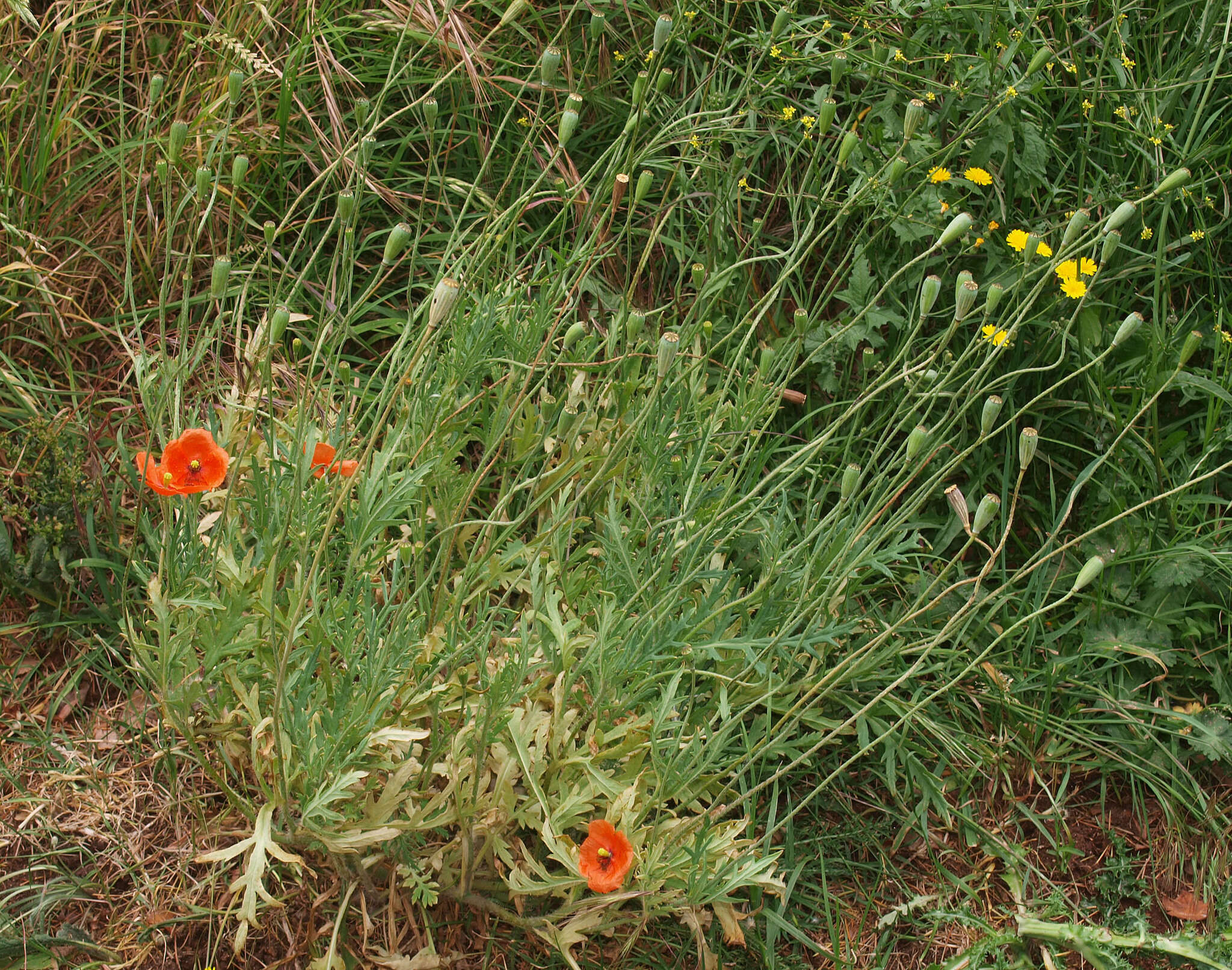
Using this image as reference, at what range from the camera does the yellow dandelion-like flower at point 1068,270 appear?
2.44 m

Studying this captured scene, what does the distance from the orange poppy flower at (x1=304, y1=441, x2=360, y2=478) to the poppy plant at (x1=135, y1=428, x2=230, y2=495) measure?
147 mm

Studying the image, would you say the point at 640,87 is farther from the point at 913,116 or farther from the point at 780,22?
the point at 913,116

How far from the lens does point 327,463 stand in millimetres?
1988

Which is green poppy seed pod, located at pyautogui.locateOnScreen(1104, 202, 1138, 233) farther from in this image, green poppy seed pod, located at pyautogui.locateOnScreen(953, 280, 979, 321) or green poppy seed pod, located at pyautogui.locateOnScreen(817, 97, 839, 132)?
green poppy seed pod, located at pyautogui.locateOnScreen(817, 97, 839, 132)

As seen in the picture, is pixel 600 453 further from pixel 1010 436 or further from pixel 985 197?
pixel 985 197

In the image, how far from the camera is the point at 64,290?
8.49 ft

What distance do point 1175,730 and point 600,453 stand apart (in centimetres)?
125

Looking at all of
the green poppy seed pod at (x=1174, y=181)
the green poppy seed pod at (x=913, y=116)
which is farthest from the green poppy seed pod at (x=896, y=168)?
the green poppy seed pod at (x=1174, y=181)

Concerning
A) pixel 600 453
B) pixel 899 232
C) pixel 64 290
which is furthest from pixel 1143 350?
pixel 64 290

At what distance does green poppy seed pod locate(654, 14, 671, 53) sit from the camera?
1.89 m

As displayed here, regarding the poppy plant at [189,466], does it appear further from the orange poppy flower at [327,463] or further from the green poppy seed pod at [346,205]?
the green poppy seed pod at [346,205]

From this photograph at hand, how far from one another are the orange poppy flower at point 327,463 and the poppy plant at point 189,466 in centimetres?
15

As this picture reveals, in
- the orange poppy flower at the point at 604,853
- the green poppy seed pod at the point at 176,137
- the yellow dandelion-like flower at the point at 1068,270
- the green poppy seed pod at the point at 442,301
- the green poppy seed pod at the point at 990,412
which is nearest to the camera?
the green poppy seed pod at the point at 442,301

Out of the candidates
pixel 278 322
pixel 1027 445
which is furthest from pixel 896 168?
pixel 278 322
